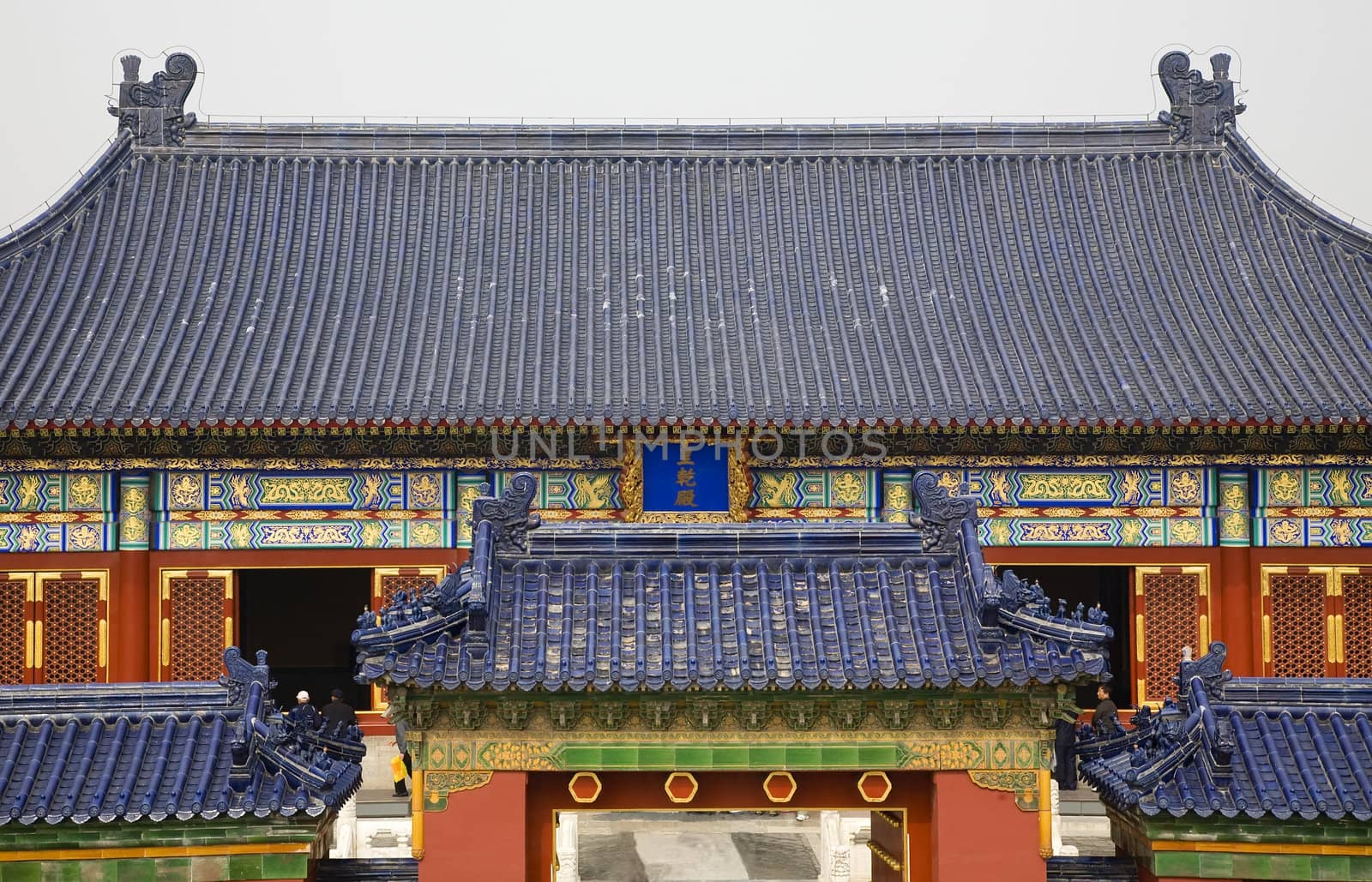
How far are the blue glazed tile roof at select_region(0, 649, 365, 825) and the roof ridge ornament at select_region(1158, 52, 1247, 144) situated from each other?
16.7 m

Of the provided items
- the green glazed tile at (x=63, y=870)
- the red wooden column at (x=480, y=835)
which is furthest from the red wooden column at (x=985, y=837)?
the green glazed tile at (x=63, y=870)

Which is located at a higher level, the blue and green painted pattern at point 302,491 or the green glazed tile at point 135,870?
the blue and green painted pattern at point 302,491

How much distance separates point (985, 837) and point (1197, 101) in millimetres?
15496

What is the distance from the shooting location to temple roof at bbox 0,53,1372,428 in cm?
1791

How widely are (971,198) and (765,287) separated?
3.53m

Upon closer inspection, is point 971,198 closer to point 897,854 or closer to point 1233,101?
point 1233,101

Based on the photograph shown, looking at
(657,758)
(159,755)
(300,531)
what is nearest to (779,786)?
(657,758)

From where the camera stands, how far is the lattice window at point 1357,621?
1877cm

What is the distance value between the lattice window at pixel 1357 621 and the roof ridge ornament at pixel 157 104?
53.6 ft

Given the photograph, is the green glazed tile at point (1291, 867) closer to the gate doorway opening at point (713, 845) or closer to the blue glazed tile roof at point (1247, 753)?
the blue glazed tile roof at point (1247, 753)

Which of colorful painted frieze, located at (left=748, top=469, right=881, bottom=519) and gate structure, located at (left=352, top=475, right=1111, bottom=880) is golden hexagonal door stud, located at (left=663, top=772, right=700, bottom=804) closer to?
gate structure, located at (left=352, top=475, right=1111, bottom=880)

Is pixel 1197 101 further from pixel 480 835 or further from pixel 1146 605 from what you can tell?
pixel 480 835

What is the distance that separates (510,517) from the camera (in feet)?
33.0

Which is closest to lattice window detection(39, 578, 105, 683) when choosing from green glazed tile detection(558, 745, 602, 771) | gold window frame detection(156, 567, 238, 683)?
gold window frame detection(156, 567, 238, 683)
